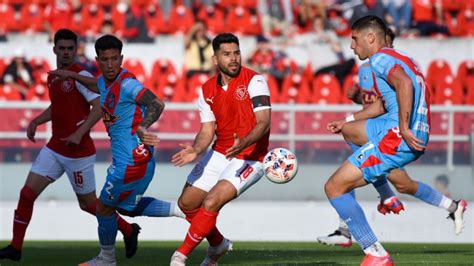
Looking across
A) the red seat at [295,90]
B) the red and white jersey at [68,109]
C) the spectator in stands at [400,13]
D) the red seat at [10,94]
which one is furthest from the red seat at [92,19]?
the red and white jersey at [68,109]

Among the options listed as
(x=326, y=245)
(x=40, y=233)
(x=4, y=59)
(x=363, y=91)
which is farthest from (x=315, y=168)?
(x=4, y=59)

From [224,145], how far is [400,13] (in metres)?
12.6

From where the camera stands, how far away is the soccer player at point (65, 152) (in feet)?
33.5

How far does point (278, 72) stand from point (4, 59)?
16.5 ft

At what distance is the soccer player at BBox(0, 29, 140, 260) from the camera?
10219 millimetres

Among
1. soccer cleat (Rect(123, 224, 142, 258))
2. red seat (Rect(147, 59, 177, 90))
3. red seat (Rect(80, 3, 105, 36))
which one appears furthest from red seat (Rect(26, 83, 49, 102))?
soccer cleat (Rect(123, 224, 142, 258))

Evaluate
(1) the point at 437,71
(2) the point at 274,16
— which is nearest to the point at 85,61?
(2) the point at 274,16

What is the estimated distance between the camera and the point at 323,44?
65.6 ft

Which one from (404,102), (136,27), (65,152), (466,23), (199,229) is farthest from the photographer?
(466,23)

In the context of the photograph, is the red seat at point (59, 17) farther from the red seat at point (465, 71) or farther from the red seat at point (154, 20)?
the red seat at point (465, 71)

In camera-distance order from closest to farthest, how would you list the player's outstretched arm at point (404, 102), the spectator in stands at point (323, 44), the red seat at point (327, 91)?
the player's outstretched arm at point (404, 102), the red seat at point (327, 91), the spectator in stands at point (323, 44)

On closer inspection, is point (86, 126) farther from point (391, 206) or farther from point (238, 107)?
point (391, 206)

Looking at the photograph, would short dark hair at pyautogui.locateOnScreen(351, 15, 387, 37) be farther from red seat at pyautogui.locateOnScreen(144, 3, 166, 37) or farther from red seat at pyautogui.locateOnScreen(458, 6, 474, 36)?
red seat at pyautogui.locateOnScreen(458, 6, 474, 36)

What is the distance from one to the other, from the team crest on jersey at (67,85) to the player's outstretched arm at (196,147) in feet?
6.19
